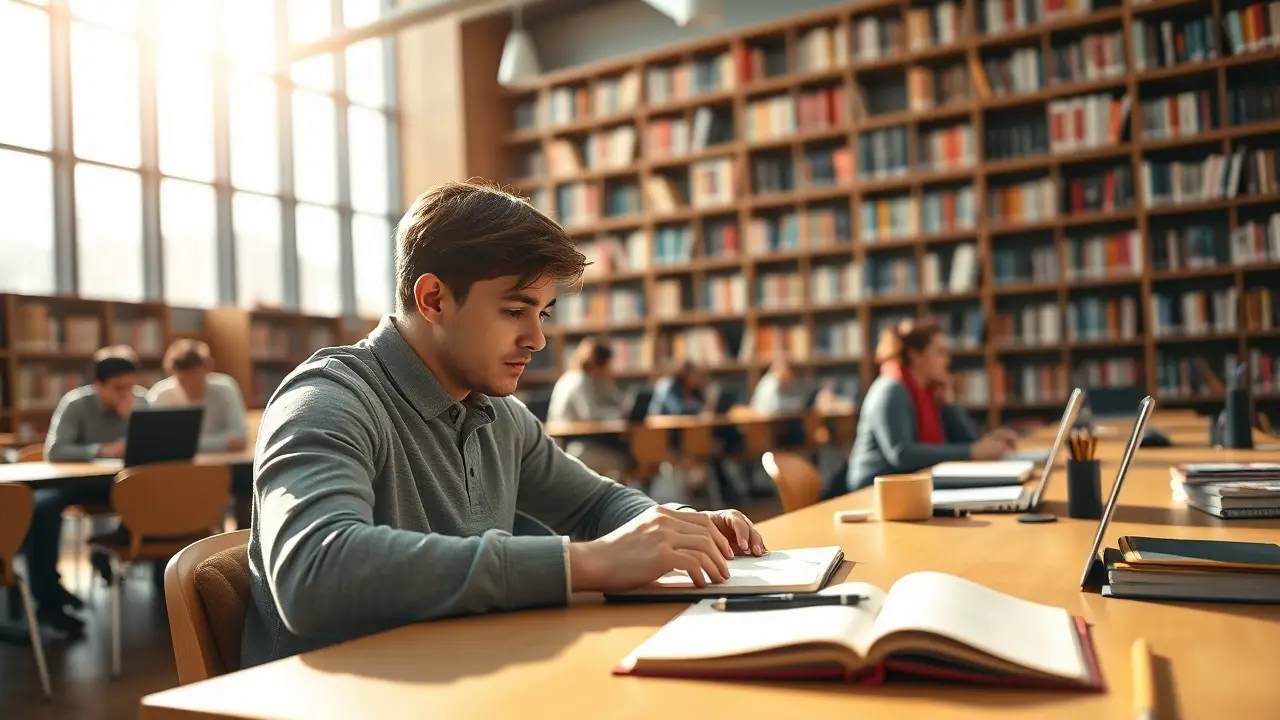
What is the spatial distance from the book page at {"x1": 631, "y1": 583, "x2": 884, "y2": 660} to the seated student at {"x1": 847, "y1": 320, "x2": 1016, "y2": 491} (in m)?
2.13

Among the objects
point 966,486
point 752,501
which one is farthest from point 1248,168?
point 966,486

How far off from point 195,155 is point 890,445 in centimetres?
631

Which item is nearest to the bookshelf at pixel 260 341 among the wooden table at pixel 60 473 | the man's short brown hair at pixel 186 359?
the man's short brown hair at pixel 186 359

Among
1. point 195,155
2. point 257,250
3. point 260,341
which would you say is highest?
point 195,155

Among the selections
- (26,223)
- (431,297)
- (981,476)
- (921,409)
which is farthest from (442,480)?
(26,223)

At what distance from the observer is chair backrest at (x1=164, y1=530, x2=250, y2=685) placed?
109 centimetres

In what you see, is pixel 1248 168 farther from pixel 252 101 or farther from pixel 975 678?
pixel 252 101

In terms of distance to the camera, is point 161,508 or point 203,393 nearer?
point 161,508

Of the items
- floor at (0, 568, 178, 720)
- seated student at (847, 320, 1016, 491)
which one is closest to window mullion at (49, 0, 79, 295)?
floor at (0, 568, 178, 720)

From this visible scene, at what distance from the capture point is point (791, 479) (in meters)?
2.31

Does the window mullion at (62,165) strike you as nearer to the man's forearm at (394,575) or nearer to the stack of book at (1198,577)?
the man's forearm at (394,575)

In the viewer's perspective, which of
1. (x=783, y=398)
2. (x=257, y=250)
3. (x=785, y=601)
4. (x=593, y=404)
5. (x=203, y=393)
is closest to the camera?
(x=785, y=601)

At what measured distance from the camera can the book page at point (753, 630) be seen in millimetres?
775

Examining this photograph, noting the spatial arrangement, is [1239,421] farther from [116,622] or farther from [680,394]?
[680,394]
